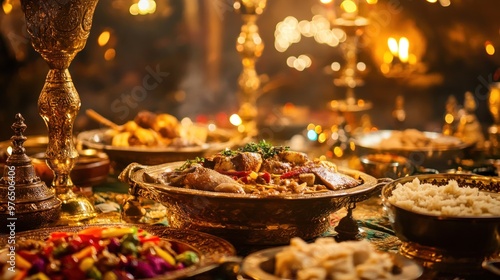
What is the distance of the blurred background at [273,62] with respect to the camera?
26.2 feet

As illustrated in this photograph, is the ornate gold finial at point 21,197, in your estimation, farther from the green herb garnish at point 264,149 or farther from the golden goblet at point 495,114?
the golden goblet at point 495,114

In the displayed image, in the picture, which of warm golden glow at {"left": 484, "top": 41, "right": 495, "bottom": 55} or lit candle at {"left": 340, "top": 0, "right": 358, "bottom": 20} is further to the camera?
warm golden glow at {"left": 484, "top": 41, "right": 495, "bottom": 55}

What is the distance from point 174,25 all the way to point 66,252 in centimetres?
706

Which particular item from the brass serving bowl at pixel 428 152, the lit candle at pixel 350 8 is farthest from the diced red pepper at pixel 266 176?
the lit candle at pixel 350 8

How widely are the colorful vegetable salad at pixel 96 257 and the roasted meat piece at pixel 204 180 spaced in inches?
18.0

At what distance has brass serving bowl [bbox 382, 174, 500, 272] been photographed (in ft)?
9.10

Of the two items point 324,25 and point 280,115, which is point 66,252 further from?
point 324,25

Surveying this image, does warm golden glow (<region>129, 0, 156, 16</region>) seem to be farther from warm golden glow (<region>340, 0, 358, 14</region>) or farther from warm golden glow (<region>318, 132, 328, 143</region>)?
warm golden glow (<region>340, 0, 358, 14</region>)

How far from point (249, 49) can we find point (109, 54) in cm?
387

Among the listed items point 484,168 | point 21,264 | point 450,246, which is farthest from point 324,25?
point 21,264

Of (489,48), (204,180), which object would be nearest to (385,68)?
(489,48)

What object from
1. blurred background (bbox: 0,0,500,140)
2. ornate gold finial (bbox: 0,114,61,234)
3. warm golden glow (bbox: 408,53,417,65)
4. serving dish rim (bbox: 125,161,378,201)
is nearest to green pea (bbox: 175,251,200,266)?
serving dish rim (bbox: 125,161,378,201)

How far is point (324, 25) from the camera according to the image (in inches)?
366

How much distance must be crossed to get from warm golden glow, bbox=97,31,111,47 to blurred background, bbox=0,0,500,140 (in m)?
0.01
